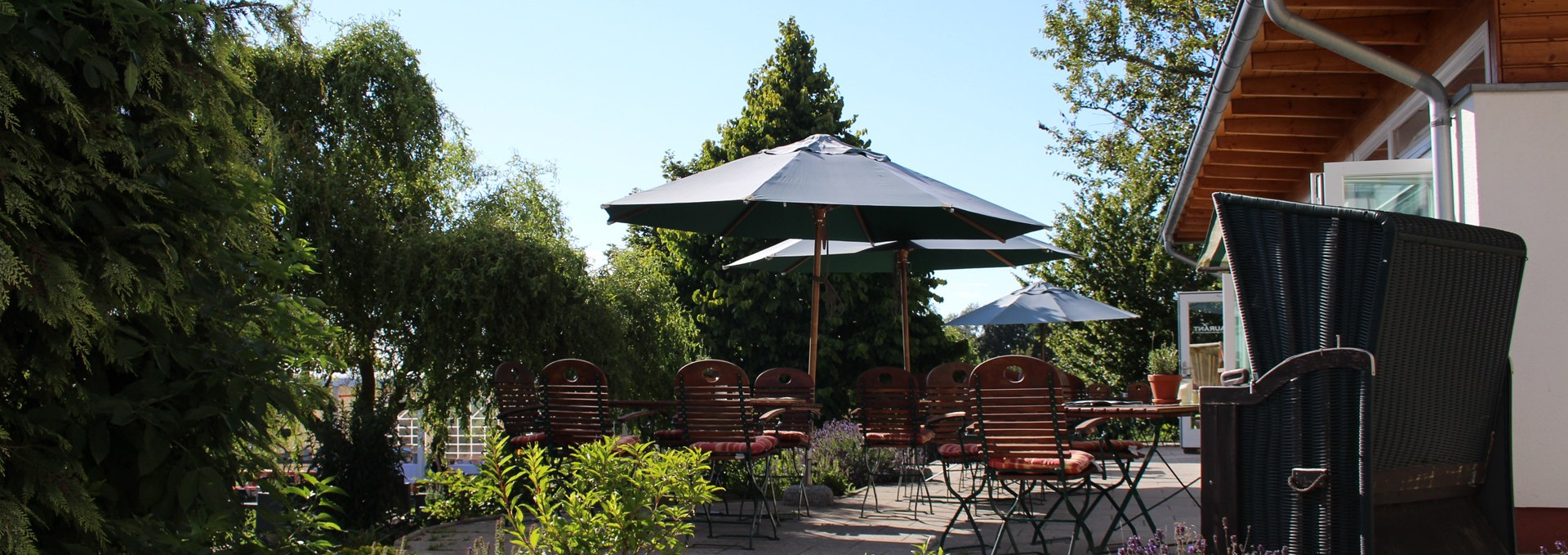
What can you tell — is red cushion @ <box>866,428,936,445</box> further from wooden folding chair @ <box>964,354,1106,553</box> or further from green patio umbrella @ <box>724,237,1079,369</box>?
wooden folding chair @ <box>964,354,1106,553</box>

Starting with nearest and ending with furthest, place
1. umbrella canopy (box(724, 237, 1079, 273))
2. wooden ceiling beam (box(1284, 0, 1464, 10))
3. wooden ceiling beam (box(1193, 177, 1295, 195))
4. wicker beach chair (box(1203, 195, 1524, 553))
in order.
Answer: wicker beach chair (box(1203, 195, 1524, 553))
wooden ceiling beam (box(1284, 0, 1464, 10))
umbrella canopy (box(724, 237, 1079, 273))
wooden ceiling beam (box(1193, 177, 1295, 195))

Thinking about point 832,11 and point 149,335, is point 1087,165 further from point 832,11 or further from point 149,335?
point 149,335

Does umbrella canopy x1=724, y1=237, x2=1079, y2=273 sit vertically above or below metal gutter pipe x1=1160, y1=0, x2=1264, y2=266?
below

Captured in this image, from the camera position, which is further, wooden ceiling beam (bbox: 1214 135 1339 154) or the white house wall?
wooden ceiling beam (bbox: 1214 135 1339 154)

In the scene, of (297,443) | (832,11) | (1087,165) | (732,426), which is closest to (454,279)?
(832,11)

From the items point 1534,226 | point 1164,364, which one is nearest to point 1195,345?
point 1164,364

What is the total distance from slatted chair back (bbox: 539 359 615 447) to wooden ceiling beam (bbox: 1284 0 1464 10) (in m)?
3.59

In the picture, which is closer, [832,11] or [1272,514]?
[1272,514]

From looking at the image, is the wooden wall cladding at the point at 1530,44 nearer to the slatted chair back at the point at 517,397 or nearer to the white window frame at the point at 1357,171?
the white window frame at the point at 1357,171

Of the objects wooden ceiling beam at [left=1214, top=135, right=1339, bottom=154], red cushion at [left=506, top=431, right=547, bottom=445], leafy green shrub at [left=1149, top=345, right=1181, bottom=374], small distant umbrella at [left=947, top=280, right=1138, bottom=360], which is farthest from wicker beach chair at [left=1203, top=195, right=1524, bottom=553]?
leafy green shrub at [left=1149, top=345, right=1181, bottom=374]

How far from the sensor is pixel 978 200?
20.8 ft

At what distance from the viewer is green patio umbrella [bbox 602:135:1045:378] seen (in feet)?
18.5

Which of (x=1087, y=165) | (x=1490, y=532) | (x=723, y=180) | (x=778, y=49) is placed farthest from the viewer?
(x=1087, y=165)

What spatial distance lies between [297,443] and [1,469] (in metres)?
1.18
